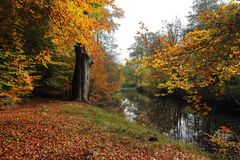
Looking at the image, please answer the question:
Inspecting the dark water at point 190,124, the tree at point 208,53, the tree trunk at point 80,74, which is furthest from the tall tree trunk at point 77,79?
the tree at point 208,53

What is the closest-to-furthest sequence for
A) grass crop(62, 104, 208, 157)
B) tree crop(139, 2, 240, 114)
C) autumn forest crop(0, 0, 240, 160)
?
1. tree crop(139, 2, 240, 114)
2. autumn forest crop(0, 0, 240, 160)
3. grass crop(62, 104, 208, 157)

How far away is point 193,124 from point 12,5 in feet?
45.3

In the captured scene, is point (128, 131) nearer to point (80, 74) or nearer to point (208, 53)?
→ point (208, 53)

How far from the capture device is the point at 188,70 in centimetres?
384

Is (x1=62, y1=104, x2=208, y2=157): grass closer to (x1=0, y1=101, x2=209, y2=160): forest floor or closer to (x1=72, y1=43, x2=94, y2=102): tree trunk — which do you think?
(x1=0, y1=101, x2=209, y2=160): forest floor

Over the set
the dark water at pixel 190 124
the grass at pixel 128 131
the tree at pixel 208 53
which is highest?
the tree at pixel 208 53

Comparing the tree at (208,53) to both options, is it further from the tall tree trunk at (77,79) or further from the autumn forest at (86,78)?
the tall tree trunk at (77,79)

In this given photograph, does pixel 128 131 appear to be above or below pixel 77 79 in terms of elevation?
below

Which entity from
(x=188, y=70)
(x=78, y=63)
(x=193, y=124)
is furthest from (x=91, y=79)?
(x=188, y=70)

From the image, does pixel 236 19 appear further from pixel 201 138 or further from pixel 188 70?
pixel 201 138

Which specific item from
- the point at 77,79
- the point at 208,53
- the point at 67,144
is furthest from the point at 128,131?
the point at 77,79

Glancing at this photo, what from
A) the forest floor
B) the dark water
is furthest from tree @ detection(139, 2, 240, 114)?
the dark water

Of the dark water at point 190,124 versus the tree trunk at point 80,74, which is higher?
the tree trunk at point 80,74

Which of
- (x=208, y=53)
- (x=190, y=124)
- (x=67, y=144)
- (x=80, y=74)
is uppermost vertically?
(x=80, y=74)
